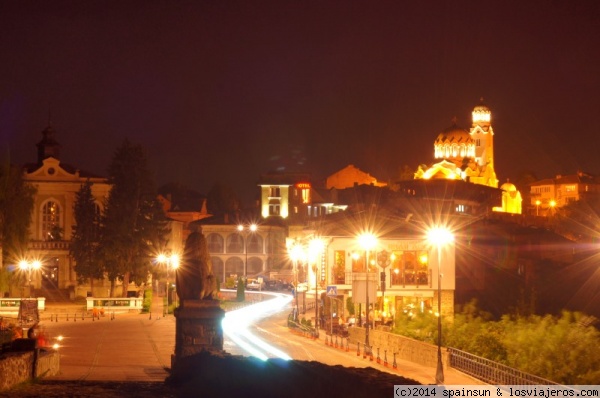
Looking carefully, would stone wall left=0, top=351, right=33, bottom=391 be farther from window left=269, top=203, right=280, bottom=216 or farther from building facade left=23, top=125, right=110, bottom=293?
window left=269, top=203, right=280, bottom=216

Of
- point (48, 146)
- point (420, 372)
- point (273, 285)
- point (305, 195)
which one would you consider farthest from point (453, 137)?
point (420, 372)

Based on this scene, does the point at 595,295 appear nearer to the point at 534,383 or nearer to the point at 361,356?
the point at 361,356

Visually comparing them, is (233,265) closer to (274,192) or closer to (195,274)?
(274,192)

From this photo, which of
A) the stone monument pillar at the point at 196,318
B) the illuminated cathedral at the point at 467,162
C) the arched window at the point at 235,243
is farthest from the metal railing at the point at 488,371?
the arched window at the point at 235,243

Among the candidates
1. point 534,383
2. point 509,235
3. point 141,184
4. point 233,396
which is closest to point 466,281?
point 509,235

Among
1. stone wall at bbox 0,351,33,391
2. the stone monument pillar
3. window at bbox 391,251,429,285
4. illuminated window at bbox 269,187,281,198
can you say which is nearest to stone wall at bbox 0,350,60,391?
stone wall at bbox 0,351,33,391

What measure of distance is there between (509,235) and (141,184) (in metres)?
32.8

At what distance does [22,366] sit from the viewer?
84.0 feet

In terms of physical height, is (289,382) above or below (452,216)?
below

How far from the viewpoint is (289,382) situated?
18.3 metres

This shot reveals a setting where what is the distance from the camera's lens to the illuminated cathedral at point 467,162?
139 metres

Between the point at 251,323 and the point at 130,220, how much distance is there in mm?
27588

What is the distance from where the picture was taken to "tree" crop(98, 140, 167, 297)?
277ft

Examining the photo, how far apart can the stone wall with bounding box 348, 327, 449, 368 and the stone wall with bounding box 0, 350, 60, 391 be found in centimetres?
1426
